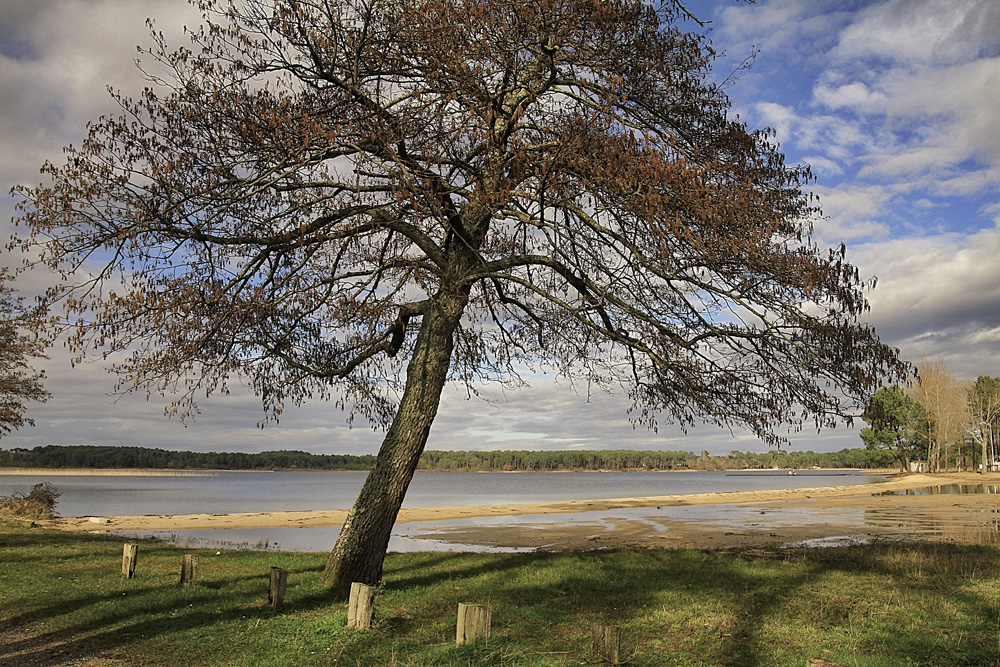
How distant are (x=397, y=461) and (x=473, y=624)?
154 inches

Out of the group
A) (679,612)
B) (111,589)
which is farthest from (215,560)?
(679,612)

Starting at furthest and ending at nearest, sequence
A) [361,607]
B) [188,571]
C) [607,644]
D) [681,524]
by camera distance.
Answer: [681,524]
[188,571]
[361,607]
[607,644]

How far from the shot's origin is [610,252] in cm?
982

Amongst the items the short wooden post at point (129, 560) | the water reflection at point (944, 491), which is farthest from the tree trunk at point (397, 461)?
the water reflection at point (944, 491)

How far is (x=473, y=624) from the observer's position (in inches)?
265

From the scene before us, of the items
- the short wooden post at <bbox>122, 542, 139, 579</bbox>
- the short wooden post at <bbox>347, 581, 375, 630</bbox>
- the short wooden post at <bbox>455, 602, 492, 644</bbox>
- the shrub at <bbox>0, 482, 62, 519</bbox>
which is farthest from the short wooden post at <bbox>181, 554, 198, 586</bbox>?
the shrub at <bbox>0, 482, 62, 519</bbox>

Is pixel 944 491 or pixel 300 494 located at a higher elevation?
pixel 944 491

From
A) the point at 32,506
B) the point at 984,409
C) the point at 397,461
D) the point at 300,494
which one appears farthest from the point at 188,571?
the point at 984,409

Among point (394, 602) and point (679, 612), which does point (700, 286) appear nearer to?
point (679, 612)

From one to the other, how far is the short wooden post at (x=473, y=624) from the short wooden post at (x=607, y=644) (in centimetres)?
116

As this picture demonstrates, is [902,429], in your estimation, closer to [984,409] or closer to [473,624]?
[984,409]

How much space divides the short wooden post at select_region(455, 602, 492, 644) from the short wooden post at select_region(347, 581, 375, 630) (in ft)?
4.81

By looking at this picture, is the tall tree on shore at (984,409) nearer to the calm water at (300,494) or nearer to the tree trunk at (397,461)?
the calm water at (300,494)

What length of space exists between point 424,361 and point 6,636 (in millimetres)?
6251
